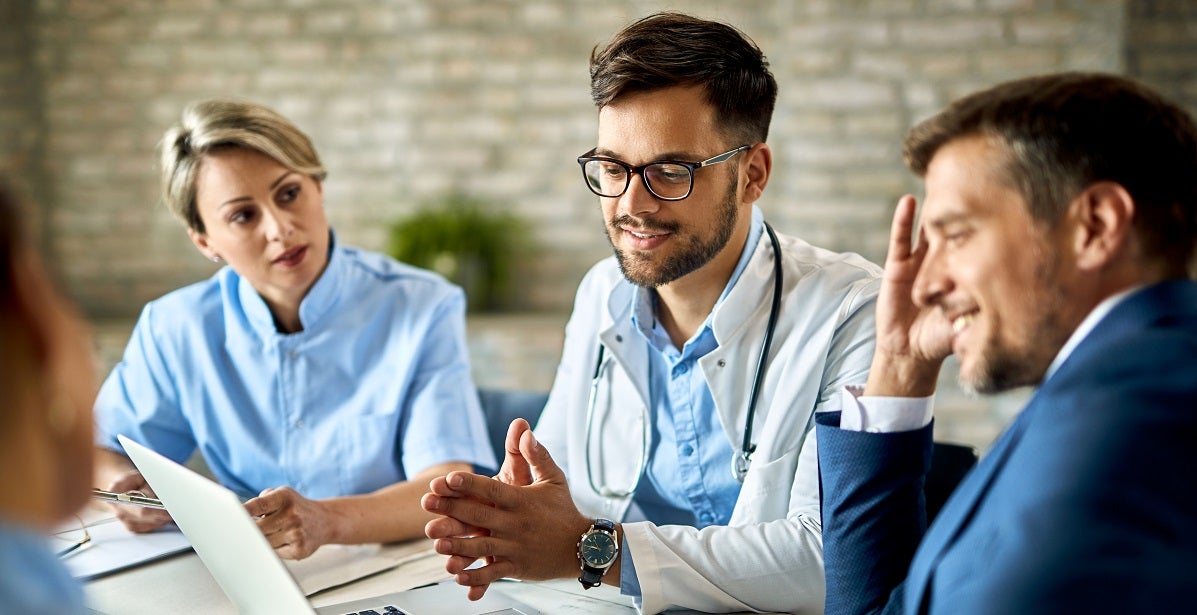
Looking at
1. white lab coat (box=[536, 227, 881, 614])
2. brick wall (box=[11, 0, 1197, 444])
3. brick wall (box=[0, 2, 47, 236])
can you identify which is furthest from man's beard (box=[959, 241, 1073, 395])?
brick wall (box=[0, 2, 47, 236])

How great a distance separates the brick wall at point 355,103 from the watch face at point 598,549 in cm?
277

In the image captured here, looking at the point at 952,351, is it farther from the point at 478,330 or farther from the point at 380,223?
the point at 380,223

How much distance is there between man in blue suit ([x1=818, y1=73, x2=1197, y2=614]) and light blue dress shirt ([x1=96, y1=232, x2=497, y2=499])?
109 cm

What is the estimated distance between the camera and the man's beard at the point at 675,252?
181cm

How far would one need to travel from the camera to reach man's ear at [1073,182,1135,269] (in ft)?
3.32

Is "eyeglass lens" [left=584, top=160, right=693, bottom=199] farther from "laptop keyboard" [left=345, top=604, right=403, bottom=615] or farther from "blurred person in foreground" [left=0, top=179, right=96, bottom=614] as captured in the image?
"blurred person in foreground" [left=0, top=179, right=96, bottom=614]

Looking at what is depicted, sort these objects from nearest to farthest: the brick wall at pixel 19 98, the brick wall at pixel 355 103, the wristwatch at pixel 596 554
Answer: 1. the wristwatch at pixel 596 554
2. the brick wall at pixel 355 103
3. the brick wall at pixel 19 98

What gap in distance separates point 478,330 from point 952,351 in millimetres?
3099

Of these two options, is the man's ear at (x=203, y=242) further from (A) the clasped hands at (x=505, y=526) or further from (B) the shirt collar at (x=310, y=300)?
(A) the clasped hands at (x=505, y=526)

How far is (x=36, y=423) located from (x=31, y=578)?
9cm

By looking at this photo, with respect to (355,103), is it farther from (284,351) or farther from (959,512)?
(959,512)

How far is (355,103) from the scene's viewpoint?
4.68 m

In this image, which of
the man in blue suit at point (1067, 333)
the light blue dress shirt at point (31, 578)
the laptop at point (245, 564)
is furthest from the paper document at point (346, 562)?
the light blue dress shirt at point (31, 578)

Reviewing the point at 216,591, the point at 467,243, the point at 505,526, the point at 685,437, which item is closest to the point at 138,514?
the point at 216,591
